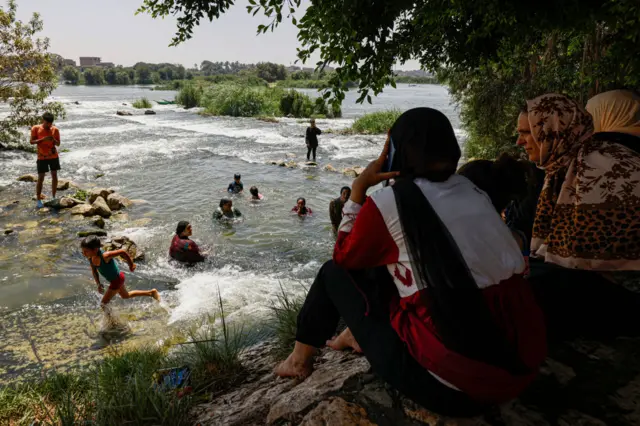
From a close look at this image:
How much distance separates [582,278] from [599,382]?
0.53 m

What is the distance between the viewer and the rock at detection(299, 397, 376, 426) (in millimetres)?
1863

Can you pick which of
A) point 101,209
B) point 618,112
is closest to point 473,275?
point 618,112

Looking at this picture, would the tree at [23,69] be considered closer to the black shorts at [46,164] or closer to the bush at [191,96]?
the black shorts at [46,164]

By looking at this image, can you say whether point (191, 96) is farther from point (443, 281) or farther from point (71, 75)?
Answer: point (71, 75)

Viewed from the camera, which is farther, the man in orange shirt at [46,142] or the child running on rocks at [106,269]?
the man in orange shirt at [46,142]

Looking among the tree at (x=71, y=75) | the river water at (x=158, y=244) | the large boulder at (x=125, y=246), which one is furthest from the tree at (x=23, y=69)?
the tree at (x=71, y=75)

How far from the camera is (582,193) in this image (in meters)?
2.07

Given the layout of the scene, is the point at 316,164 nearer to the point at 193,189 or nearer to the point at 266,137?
the point at 193,189

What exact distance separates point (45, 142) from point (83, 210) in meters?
1.91

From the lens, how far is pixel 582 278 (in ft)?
7.10

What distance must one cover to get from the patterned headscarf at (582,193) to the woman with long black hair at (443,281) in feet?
2.38

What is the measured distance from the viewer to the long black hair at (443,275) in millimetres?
1490

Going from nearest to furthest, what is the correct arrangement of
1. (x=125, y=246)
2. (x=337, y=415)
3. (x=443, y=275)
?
(x=443, y=275) < (x=337, y=415) < (x=125, y=246)

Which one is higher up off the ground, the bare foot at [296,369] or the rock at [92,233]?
the bare foot at [296,369]
